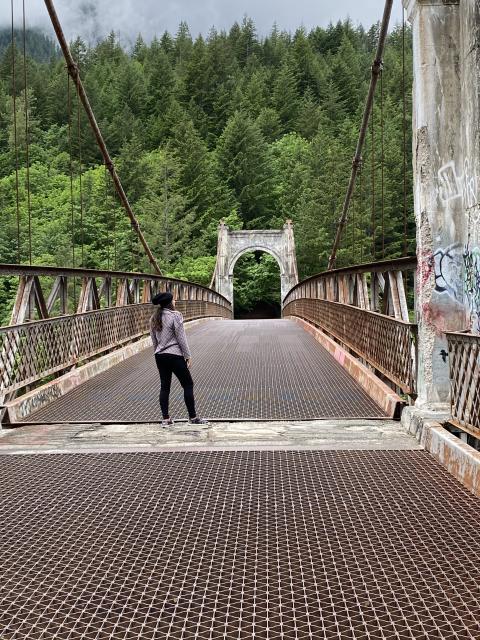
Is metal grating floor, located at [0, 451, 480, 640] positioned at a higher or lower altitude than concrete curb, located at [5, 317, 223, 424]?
lower

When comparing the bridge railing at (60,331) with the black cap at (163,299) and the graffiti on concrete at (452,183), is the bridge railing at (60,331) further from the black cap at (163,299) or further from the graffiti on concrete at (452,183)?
the graffiti on concrete at (452,183)

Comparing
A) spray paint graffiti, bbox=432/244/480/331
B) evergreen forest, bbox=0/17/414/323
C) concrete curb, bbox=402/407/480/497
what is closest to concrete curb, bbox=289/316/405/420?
concrete curb, bbox=402/407/480/497

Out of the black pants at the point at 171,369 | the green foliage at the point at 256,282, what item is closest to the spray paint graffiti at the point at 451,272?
the black pants at the point at 171,369

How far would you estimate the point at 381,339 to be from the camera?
6246 mm

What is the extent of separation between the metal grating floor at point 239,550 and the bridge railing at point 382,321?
54.5 inches

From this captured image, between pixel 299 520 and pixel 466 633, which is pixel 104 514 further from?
pixel 466 633

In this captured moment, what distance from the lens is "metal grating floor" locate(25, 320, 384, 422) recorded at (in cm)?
561

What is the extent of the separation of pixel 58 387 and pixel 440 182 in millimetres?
3670

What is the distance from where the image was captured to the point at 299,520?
3.05 m

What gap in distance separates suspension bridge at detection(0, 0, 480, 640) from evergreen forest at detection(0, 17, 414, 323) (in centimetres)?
1778

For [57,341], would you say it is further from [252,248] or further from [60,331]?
[252,248]

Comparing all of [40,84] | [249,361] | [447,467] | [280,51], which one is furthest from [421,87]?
[280,51]

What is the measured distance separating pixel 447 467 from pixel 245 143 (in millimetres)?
59105

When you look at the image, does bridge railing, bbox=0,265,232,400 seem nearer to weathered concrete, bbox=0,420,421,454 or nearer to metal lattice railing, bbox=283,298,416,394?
weathered concrete, bbox=0,420,421,454
